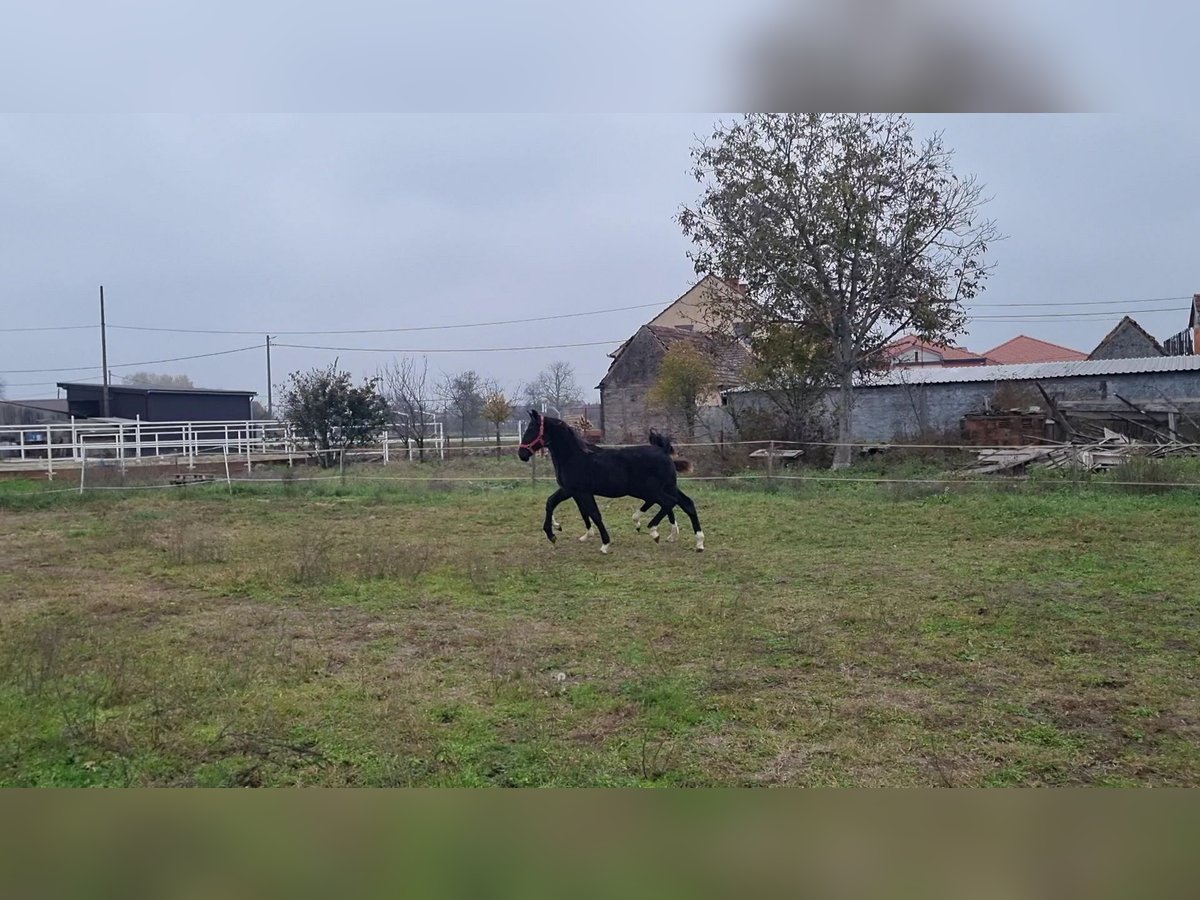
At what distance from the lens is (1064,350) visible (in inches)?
1432

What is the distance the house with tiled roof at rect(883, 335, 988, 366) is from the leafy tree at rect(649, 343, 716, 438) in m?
3.36

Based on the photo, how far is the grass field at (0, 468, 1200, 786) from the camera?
2.81 m

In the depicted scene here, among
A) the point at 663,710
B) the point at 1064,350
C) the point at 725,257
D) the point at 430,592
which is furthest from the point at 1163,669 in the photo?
the point at 1064,350

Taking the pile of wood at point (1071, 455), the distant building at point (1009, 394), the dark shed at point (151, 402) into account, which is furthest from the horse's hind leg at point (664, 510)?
the distant building at point (1009, 394)

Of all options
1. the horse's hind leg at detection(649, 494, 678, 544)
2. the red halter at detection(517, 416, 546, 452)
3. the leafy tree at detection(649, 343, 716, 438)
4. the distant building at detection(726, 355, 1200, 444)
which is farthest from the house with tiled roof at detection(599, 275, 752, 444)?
the red halter at detection(517, 416, 546, 452)

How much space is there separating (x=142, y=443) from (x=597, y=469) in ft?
18.4

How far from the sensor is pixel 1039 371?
57.8ft

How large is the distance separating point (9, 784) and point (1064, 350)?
4006 centimetres

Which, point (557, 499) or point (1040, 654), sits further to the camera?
point (557, 499)

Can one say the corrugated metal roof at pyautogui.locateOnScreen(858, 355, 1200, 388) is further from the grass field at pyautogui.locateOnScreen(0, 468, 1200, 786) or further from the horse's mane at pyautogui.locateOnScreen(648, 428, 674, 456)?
the horse's mane at pyautogui.locateOnScreen(648, 428, 674, 456)

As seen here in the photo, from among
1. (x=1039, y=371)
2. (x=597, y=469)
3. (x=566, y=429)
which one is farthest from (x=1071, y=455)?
(x=566, y=429)

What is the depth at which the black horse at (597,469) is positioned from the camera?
26.7ft

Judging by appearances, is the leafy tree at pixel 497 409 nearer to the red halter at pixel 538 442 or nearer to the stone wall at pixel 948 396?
the stone wall at pixel 948 396

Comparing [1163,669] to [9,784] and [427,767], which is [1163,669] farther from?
[9,784]
